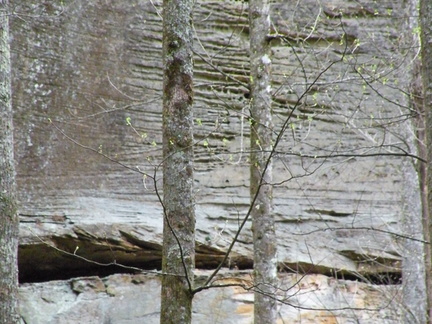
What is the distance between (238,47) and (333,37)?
1.81 m

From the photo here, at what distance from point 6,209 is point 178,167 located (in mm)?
2082

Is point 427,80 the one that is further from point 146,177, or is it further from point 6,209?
point 146,177

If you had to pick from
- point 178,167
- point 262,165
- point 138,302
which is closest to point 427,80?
point 178,167

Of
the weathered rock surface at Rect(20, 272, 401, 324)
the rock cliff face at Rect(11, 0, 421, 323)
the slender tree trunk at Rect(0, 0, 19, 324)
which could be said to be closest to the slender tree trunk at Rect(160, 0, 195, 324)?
the slender tree trunk at Rect(0, 0, 19, 324)

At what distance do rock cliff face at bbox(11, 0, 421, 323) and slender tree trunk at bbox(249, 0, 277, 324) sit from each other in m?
0.74

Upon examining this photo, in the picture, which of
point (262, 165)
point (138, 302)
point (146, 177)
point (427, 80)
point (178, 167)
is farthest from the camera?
point (146, 177)

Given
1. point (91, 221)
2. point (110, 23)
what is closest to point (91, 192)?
point (91, 221)

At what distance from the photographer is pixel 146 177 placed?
8.98 m

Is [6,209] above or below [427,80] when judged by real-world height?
below

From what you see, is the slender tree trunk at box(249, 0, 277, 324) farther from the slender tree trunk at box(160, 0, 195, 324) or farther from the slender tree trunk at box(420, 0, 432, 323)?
the slender tree trunk at box(420, 0, 432, 323)

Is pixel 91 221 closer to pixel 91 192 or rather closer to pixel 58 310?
pixel 91 192

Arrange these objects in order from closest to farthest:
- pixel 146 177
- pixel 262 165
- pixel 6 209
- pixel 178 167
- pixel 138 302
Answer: pixel 178 167
pixel 6 209
pixel 262 165
pixel 138 302
pixel 146 177

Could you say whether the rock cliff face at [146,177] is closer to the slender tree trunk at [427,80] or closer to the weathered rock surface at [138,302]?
the weathered rock surface at [138,302]

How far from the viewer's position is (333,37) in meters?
10.9
